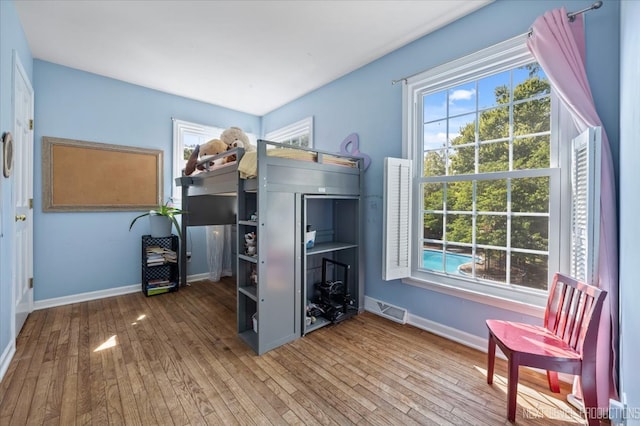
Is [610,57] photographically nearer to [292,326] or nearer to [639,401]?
[639,401]

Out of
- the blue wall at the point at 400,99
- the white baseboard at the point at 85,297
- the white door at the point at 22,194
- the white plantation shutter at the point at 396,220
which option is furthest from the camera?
the white baseboard at the point at 85,297

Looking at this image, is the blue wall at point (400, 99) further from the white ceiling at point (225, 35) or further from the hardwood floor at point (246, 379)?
the hardwood floor at point (246, 379)

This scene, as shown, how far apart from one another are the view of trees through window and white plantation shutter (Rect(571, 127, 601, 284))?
27 centimetres

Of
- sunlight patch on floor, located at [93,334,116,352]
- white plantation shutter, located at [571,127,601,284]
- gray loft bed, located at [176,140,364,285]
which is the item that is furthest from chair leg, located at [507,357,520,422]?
sunlight patch on floor, located at [93,334,116,352]

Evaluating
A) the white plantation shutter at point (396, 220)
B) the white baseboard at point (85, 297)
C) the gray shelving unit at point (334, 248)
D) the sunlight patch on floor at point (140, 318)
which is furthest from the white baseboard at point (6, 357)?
the white plantation shutter at point (396, 220)

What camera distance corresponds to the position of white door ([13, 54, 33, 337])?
213 cm

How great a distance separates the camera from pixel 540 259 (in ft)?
6.07

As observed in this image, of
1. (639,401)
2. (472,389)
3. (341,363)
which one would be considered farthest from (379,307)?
(639,401)

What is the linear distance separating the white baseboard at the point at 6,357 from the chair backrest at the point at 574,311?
3.30 meters

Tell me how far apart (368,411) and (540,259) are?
1518 mm

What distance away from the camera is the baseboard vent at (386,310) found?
248 centimetres

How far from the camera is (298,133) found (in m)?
3.83

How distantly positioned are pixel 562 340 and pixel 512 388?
40cm

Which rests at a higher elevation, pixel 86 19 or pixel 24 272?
pixel 86 19
